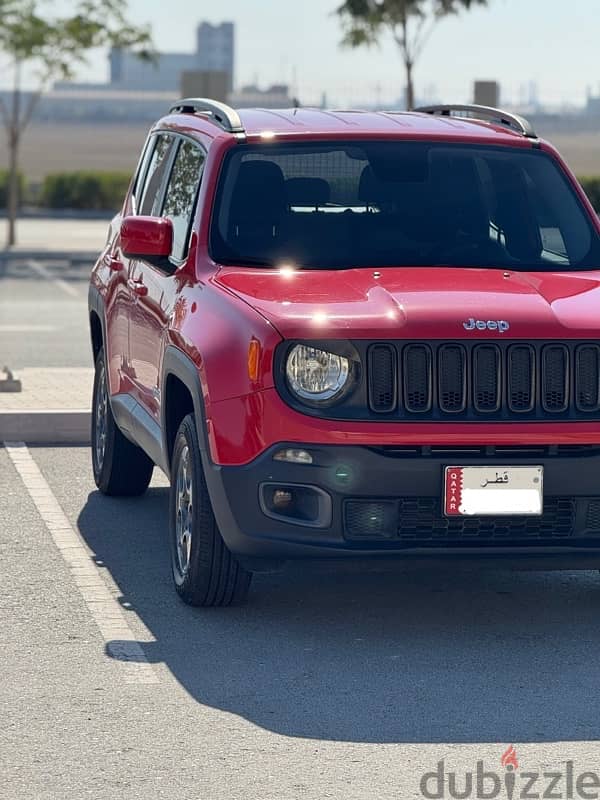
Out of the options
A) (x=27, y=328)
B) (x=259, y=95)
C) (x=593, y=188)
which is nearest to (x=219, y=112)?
(x=27, y=328)

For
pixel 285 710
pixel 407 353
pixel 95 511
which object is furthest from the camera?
pixel 95 511

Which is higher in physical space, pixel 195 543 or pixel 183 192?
pixel 183 192

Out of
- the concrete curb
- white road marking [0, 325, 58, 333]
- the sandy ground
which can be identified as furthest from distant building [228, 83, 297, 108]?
the concrete curb

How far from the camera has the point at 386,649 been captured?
674 cm

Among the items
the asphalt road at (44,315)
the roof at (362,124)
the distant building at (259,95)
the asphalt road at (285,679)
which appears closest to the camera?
the asphalt road at (285,679)

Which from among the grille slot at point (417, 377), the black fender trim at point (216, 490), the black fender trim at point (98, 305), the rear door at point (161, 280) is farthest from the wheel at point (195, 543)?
the black fender trim at point (98, 305)

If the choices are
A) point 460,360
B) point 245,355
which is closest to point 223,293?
point 245,355

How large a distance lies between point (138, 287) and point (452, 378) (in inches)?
89.4

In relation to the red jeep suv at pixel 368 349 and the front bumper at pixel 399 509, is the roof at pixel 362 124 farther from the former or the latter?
the front bumper at pixel 399 509

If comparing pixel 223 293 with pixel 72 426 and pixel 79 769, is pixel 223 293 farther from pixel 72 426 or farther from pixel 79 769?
pixel 72 426

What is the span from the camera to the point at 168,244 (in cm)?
787

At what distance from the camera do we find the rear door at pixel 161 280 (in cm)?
784

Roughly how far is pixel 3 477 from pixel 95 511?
990 millimetres

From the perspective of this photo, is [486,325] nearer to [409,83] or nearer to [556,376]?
[556,376]
